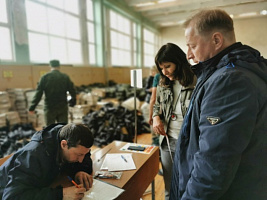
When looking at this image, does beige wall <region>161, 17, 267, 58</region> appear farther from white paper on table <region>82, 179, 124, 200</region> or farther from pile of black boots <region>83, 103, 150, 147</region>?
pile of black boots <region>83, 103, 150, 147</region>

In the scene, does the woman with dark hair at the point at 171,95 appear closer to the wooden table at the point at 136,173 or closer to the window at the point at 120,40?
the wooden table at the point at 136,173

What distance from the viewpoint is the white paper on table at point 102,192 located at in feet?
3.37

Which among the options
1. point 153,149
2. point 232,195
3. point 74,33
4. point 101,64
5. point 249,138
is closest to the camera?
point 249,138

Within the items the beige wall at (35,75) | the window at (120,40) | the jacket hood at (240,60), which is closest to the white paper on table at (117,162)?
the jacket hood at (240,60)

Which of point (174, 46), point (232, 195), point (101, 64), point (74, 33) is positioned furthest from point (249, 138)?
point (101, 64)

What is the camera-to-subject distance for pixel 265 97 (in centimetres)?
65

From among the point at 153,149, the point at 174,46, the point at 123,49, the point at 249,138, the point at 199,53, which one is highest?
the point at 123,49

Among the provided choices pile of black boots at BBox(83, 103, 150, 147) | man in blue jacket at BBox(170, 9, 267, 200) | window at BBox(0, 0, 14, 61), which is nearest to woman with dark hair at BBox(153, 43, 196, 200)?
man in blue jacket at BBox(170, 9, 267, 200)

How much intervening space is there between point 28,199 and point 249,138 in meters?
1.01

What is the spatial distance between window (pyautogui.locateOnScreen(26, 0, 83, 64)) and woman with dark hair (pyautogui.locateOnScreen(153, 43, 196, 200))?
446 cm

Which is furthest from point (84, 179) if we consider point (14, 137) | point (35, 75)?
point (35, 75)

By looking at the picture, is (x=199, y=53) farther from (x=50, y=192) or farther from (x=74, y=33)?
(x=74, y=33)

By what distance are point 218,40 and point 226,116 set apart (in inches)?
12.3

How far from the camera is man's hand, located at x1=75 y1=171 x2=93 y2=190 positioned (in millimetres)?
1130
